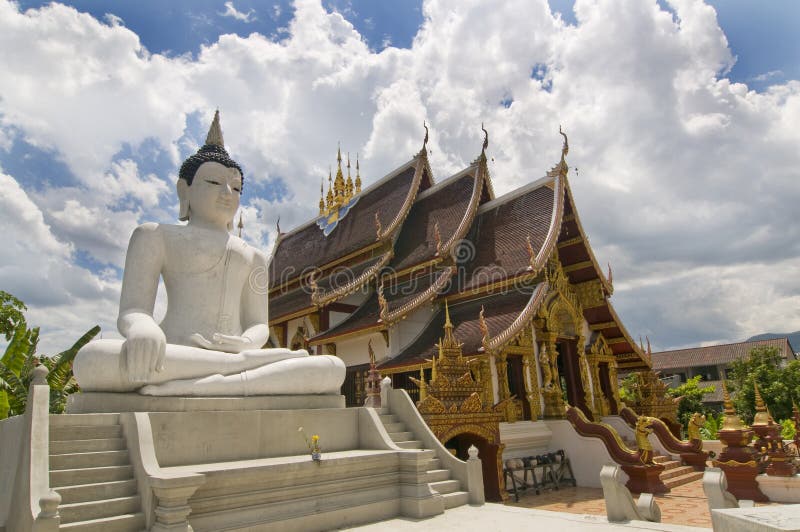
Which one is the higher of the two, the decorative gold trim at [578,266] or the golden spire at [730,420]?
the decorative gold trim at [578,266]

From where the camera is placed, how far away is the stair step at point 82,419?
405cm

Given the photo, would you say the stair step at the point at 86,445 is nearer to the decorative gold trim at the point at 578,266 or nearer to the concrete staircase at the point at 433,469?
the concrete staircase at the point at 433,469

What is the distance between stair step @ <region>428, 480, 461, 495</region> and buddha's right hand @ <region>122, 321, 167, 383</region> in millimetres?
2801

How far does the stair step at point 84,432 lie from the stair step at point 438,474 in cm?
293

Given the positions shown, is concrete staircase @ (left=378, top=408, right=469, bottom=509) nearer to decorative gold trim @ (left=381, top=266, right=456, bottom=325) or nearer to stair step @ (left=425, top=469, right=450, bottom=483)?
stair step @ (left=425, top=469, right=450, bottom=483)

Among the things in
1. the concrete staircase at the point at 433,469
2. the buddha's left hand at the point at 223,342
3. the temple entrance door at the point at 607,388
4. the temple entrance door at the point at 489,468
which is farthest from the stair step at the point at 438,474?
the temple entrance door at the point at 607,388

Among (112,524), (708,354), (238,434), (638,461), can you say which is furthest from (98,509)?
(708,354)

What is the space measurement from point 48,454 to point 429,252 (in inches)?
376

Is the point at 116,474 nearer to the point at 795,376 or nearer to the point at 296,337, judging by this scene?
the point at 296,337

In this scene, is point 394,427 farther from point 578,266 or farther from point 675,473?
point 578,266

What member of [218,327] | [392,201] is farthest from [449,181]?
[218,327]

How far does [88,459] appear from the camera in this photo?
12.7 ft

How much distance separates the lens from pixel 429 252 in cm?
1253

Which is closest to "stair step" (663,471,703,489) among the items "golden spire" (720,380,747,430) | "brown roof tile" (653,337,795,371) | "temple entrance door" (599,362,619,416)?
"golden spire" (720,380,747,430)
